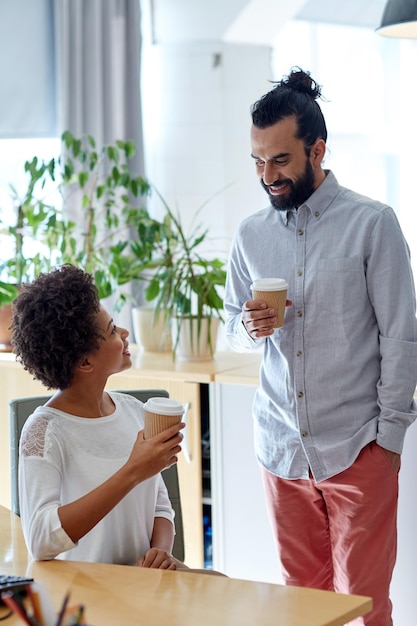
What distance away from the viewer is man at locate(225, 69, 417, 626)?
204 centimetres

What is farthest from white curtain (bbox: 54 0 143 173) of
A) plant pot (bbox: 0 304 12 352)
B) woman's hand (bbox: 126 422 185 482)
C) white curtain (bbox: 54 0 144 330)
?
woman's hand (bbox: 126 422 185 482)

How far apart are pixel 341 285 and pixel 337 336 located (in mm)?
115

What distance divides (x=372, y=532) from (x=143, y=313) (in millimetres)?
1448

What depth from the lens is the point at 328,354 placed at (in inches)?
82.4

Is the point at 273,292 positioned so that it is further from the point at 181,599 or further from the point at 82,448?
the point at 181,599

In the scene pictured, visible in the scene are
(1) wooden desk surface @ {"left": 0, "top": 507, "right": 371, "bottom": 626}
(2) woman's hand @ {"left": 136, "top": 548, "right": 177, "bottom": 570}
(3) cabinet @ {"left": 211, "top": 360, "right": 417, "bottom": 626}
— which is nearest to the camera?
(1) wooden desk surface @ {"left": 0, "top": 507, "right": 371, "bottom": 626}

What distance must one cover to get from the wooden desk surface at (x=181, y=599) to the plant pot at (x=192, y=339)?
1577 millimetres

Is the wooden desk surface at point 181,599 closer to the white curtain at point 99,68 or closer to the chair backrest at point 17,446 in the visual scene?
the chair backrest at point 17,446

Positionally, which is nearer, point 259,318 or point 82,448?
point 82,448

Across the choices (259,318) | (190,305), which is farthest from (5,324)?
(259,318)

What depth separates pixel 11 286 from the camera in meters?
3.47

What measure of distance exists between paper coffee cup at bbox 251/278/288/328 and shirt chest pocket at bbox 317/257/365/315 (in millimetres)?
104

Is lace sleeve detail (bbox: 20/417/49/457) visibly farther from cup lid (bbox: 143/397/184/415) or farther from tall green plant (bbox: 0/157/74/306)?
tall green plant (bbox: 0/157/74/306)

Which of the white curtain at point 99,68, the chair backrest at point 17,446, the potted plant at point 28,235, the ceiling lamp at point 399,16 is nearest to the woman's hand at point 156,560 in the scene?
the chair backrest at point 17,446
